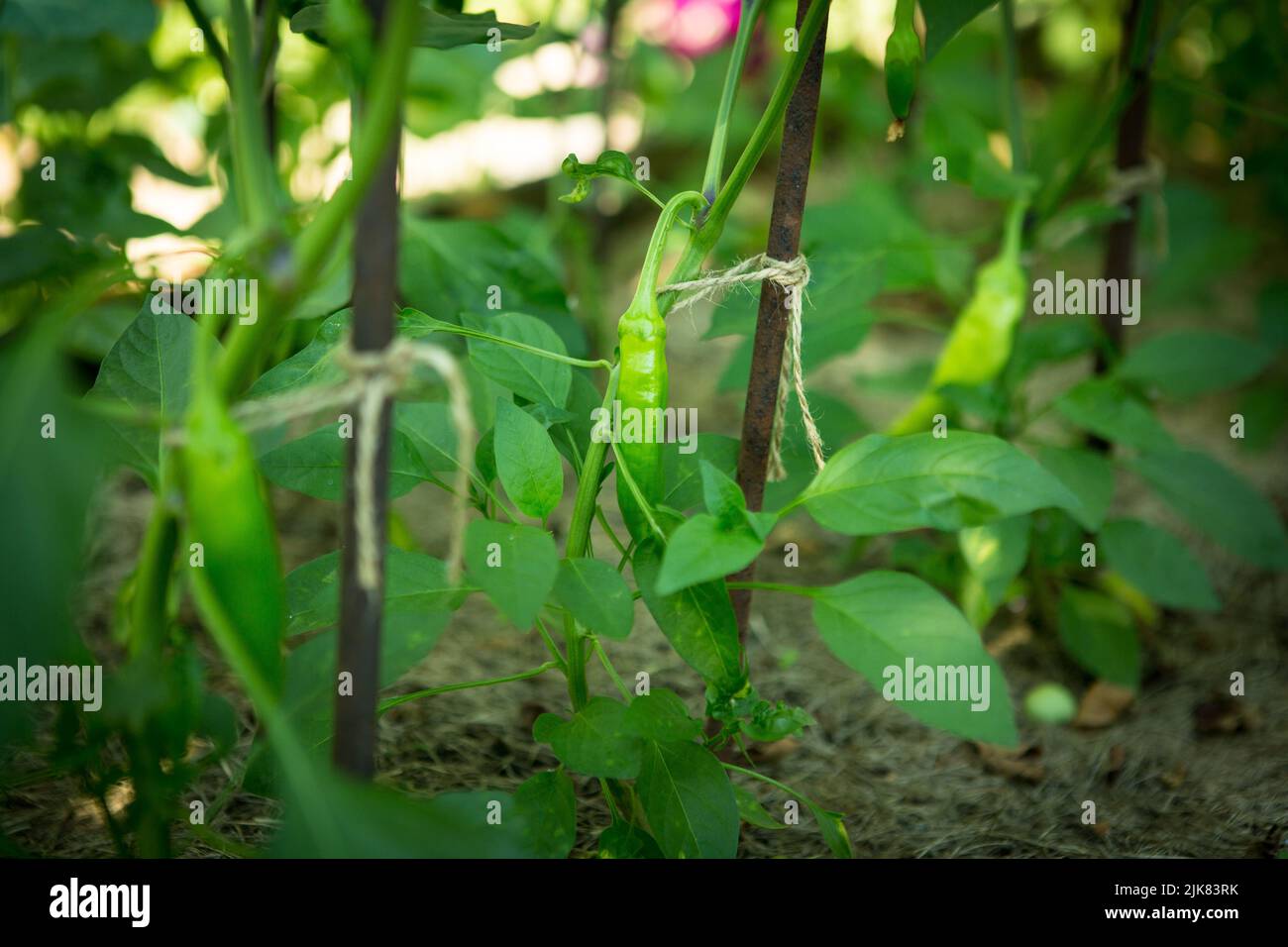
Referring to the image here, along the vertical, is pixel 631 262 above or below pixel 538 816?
above

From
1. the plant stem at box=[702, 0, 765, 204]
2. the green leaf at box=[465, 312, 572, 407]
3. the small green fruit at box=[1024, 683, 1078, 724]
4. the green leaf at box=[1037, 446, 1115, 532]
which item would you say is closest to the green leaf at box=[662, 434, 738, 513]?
the green leaf at box=[465, 312, 572, 407]

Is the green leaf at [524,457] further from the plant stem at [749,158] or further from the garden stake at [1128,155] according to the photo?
the garden stake at [1128,155]

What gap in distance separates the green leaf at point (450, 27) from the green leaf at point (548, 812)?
569 mm

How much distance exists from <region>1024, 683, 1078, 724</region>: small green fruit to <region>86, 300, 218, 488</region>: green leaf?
97 cm

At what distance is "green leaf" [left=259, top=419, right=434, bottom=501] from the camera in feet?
2.72

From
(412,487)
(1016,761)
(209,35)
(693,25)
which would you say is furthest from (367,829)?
(693,25)

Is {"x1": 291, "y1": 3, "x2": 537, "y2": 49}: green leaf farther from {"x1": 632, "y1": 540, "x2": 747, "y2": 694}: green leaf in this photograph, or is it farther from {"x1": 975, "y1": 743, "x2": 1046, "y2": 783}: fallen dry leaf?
{"x1": 975, "y1": 743, "x2": 1046, "y2": 783}: fallen dry leaf

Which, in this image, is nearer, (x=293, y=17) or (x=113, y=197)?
(x=293, y=17)

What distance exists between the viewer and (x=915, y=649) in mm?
732

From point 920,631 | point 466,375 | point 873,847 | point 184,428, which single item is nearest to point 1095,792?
point 873,847

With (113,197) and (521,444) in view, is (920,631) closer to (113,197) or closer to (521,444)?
(521,444)

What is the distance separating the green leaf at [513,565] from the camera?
671 millimetres

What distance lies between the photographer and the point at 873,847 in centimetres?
101
